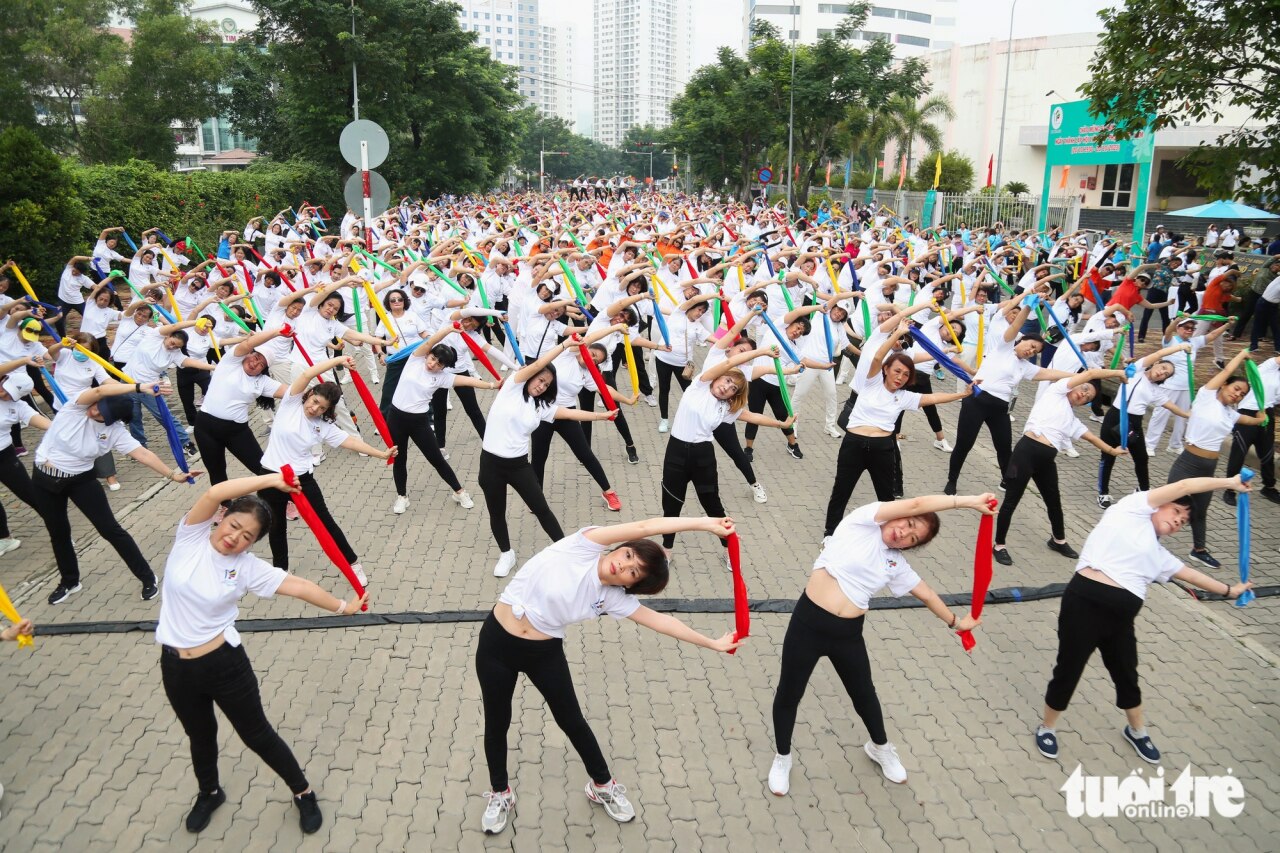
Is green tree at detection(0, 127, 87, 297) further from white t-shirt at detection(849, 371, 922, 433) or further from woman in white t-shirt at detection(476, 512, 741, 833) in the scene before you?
woman in white t-shirt at detection(476, 512, 741, 833)

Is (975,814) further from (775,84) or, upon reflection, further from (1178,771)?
(775,84)

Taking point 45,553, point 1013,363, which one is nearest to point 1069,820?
point 1013,363

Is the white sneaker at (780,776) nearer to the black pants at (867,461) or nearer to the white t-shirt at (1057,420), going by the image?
the black pants at (867,461)

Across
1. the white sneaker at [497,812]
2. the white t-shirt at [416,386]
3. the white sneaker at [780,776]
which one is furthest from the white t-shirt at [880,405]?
the white sneaker at [497,812]

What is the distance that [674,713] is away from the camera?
461 centimetres

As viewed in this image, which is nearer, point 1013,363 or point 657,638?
point 657,638

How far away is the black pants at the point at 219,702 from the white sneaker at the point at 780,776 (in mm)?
2158

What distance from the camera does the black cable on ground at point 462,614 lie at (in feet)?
17.4

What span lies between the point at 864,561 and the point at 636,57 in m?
197

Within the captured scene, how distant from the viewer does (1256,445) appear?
7469 mm

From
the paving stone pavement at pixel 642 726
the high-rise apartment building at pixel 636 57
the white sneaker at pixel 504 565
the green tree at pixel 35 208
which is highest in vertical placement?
the high-rise apartment building at pixel 636 57

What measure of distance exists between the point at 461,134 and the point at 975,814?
32.6 m

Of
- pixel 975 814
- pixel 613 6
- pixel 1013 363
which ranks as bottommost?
pixel 975 814

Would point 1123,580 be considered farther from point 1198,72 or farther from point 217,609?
point 1198,72
